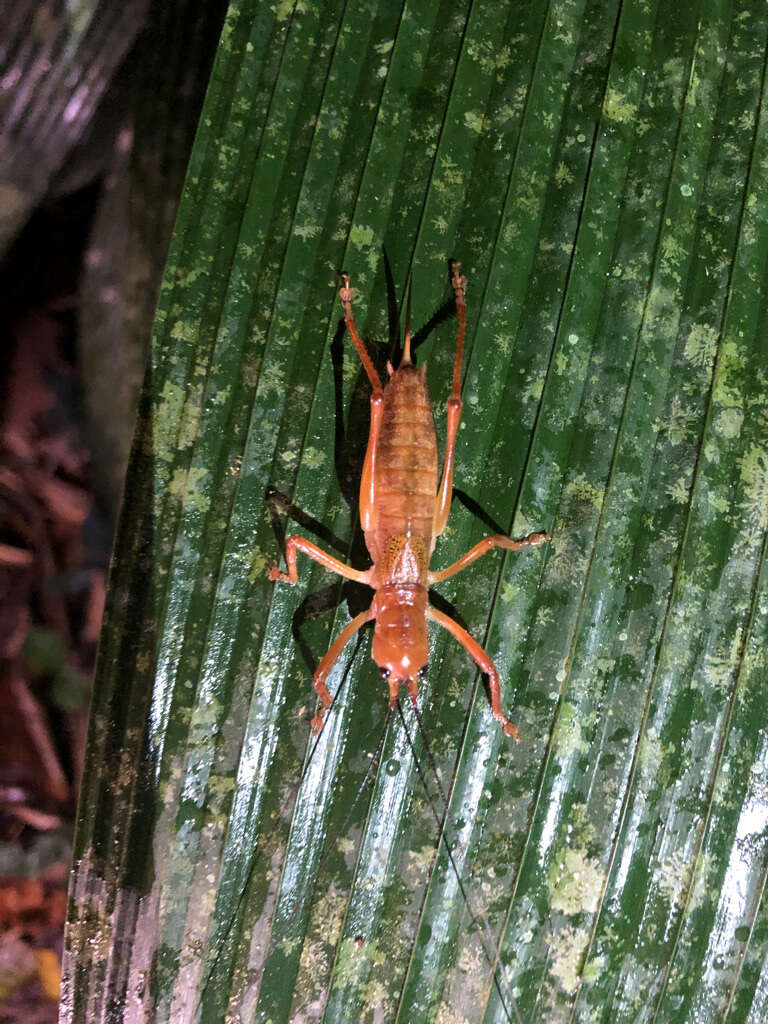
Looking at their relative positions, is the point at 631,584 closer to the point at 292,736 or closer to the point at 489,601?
the point at 489,601

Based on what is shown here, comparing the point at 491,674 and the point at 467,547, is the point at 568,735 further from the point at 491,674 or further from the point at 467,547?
the point at 467,547

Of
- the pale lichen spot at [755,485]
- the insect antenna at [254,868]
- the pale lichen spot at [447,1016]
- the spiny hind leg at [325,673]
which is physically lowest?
the pale lichen spot at [447,1016]

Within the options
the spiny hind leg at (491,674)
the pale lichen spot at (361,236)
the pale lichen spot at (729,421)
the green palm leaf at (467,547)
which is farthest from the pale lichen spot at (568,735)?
the pale lichen spot at (361,236)

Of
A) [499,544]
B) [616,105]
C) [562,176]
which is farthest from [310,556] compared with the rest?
[616,105]

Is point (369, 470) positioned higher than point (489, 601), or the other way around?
point (369, 470)

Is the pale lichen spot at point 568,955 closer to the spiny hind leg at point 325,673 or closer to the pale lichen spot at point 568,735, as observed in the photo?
the pale lichen spot at point 568,735

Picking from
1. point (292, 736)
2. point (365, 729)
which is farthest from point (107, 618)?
point (365, 729)
